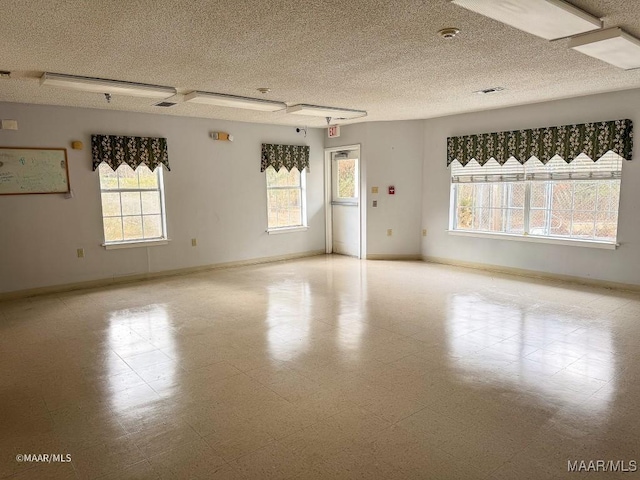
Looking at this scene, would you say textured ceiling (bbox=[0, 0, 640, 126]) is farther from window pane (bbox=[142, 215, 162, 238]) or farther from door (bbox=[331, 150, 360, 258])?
door (bbox=[331, 150, 360, 258])

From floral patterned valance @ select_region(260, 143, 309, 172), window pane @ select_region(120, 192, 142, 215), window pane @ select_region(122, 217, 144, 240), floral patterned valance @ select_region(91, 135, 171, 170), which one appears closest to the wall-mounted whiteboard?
floral patterned valance @ select_region(91, 135, 171, 170)

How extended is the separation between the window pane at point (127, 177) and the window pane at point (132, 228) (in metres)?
0.48

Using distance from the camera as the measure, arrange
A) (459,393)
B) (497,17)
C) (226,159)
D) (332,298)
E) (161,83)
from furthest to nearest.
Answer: (226,159) → (332,298) → (161,83) → (459,393) → (497,17)

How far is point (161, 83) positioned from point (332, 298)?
3.02 meters

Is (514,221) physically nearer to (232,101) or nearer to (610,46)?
(610,46)

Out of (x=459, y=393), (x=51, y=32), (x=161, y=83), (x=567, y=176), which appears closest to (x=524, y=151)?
(x=567, y=176)

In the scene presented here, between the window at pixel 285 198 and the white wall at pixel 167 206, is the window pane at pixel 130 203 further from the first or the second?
the window at pixel 285 198

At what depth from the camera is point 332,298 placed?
525 cm

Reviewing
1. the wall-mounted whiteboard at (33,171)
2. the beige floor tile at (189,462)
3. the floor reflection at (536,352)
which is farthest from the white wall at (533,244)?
the wall-mounted whiteboard at (33,171)

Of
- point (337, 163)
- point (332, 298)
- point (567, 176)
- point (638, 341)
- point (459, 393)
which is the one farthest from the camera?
point (337, 163)

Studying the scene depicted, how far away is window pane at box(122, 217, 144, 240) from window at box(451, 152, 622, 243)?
490cm

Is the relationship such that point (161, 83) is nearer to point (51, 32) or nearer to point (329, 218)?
point (51, 32)

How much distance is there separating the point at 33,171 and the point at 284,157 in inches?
147

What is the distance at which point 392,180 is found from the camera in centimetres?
750
